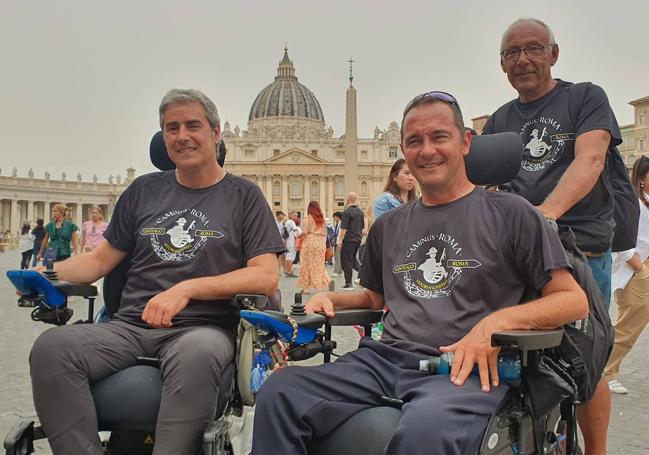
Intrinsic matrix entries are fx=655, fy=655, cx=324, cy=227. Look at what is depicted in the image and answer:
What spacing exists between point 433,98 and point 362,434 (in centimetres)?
137

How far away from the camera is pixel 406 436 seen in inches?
79.9

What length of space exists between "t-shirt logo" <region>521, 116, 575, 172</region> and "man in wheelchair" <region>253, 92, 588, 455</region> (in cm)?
83

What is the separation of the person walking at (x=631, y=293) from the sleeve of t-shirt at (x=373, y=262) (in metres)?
2.94

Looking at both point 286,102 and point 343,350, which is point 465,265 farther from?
point 286,102

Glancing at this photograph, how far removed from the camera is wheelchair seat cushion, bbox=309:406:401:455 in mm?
2160

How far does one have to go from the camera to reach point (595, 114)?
328 centimetres

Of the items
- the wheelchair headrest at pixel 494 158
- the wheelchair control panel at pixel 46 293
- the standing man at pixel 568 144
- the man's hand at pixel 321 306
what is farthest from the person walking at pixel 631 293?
the wheelchair control panel at pixel 46 293

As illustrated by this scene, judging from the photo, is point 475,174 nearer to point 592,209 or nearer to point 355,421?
point 592,209

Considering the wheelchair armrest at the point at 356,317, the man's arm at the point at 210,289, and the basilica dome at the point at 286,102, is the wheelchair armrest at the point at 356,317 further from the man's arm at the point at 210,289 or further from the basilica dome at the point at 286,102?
the basilica dome at the point at 286,102

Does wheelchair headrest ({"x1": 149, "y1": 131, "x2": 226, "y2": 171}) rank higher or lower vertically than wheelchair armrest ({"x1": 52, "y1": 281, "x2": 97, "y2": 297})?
higher

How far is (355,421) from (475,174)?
131 cm

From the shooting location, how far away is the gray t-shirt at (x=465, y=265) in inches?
98.7

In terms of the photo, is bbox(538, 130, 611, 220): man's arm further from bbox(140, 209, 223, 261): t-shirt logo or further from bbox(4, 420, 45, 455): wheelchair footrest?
bbox(4, 420, 45, 455): wheelchair footrest

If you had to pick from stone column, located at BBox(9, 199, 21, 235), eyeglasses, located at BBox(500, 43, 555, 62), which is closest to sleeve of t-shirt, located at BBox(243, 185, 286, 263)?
eyeglasses, located at BBox(500, 43, 555, 62)
